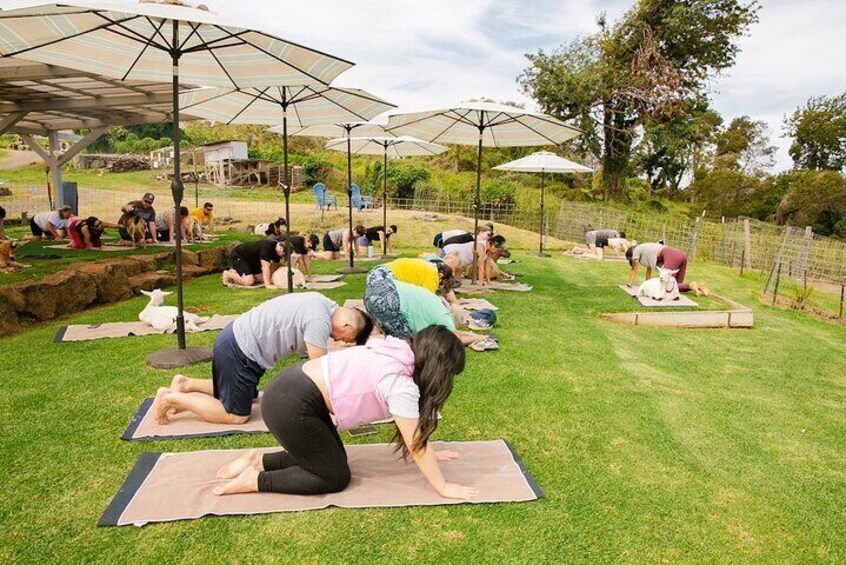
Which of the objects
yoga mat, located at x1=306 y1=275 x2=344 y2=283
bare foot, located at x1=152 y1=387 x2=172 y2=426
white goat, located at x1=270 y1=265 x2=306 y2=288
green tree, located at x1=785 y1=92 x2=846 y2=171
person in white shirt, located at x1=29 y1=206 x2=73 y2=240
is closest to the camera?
bare foot, located at x1=152 y1=387 x2=172 y2=426

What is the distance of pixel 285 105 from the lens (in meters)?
6.94

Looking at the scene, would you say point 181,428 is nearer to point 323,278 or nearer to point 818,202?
point 323,278

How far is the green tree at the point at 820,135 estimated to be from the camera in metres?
30.0

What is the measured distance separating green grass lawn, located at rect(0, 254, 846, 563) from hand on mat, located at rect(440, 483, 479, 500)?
62mm

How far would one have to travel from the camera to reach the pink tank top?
2475 millimetres

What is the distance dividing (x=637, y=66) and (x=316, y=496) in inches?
1011

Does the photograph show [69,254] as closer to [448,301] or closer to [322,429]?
[448,301]

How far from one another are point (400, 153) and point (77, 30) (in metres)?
8.46

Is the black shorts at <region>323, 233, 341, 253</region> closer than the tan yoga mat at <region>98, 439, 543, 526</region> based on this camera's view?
No

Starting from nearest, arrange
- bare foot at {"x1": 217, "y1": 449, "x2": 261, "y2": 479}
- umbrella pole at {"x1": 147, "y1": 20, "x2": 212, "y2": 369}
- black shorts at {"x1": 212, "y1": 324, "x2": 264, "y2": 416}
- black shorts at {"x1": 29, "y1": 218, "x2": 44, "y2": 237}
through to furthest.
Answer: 1. bare foot at {"x1": 217, "y1": 449, "x2": 261, "y2": 479}
2. black shorts at {"x1": 212, "y1": 324, "x2": 264, "y2": 416}
3. umbrella pole at {"x1": 147, "y1": 20, "x2": 212, "y2": 369}
4. black shorts at {"x1": 29, "y1": 218, "x2": 44, "y2": 237}

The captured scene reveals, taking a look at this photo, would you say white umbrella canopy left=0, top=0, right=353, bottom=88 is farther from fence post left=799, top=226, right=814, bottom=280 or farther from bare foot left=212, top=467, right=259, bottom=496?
fence post left=799, top=226, right=814, bottom=280

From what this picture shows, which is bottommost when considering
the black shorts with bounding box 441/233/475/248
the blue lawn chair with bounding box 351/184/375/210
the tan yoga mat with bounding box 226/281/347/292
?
the tan yoga mat with bounding box 226/281/347/292

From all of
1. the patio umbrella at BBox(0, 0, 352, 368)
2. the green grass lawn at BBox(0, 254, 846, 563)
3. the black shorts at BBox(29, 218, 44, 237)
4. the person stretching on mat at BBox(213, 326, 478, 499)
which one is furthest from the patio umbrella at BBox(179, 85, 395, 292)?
the black shorts at BBox(29, 218, 44, 237)

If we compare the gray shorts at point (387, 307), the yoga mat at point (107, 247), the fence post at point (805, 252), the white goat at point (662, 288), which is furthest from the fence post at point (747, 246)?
the yoga mat at point (107, 247)
